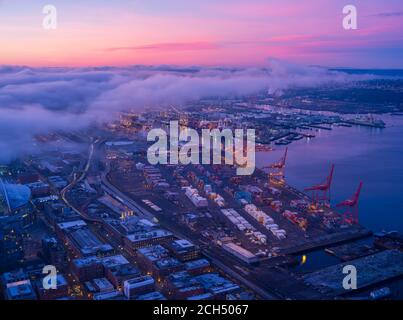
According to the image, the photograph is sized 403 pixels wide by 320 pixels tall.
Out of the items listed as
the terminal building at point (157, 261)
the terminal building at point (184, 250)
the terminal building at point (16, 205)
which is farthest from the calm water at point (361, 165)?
the terminal building at point (16, 205)

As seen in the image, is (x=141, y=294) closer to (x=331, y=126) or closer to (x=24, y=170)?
(x=24, y=170)

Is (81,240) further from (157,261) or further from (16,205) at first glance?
(16,205)

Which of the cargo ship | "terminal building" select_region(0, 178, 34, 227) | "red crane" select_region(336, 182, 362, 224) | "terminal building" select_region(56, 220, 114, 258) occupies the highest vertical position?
the cargo ship

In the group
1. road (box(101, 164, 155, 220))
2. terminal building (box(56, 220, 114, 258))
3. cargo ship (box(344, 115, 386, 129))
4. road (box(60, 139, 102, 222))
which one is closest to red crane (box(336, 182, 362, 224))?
road (box(101, 164, 155, 220))

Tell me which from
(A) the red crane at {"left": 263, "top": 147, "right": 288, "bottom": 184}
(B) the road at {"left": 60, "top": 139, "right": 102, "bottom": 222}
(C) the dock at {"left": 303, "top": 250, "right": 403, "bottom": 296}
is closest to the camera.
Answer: (C) the dock at {"left": 303, "top": 250, "right": 403, "bottom": 296}

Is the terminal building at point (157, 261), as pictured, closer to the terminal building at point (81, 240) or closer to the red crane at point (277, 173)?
the terminal building at point (81, 240)

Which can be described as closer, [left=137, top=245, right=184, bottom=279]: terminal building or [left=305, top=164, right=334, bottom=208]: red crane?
[left=137, top=245, right=184, bottom=279]: terminal building

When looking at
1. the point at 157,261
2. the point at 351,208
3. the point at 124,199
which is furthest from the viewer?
the point at 124,199

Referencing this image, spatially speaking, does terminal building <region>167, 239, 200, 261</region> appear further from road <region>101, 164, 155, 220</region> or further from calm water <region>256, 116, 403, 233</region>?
calm water <region>256, 116, 403, 233</region>

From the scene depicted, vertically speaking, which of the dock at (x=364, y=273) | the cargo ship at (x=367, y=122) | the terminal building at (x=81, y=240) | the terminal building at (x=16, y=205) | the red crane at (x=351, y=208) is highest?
the cargo ship at (x=367, y=122)

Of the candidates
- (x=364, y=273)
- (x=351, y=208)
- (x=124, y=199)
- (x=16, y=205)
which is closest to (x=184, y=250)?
(x=364, y=273)
